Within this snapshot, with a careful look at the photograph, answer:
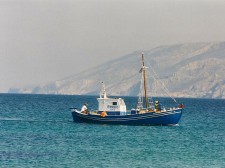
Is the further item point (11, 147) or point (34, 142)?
point (34, 142)

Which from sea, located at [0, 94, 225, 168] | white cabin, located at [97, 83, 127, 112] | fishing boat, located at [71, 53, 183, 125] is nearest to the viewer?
sea, located at [0, 94, 225, 168]

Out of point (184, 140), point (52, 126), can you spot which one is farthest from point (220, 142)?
point (52, 126)

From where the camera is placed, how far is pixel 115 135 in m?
95.4

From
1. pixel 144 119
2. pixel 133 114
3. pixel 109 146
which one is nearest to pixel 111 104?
pixel 133 114

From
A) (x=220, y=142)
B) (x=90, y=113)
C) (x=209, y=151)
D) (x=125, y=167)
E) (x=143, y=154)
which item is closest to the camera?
(x=125, y=167)

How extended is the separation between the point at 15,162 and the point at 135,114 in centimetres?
5037

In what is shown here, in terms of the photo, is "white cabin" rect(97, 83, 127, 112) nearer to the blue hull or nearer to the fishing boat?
the fishing boat

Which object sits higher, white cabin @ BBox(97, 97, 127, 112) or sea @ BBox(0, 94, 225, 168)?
white cabin @ BBox(97, 97, 127, 112)

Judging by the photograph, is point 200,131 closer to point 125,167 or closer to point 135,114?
point 135,114

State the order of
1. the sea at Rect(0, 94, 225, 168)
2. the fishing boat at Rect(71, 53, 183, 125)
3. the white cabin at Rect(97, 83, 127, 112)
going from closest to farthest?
the sea at Rect(0, 94, 225, 168) < the fishing boat at Rect(71, 53, 183, 125) < the white cabin at Rect(97, 83, 127, 112)

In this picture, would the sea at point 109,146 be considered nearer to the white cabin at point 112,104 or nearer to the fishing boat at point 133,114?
the fishing boat at point 133,114

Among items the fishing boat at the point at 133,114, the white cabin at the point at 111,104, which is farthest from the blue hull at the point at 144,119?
the white cabin at the point at 111,104

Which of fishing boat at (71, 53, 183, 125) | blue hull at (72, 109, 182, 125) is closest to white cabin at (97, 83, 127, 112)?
fishing boat at (71, 53, 183, 125)

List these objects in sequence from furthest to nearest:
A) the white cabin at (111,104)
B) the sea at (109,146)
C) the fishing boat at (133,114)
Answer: the white cabin at (111,104) → the fishing boat at (133,114) → the sea at (109,146)
